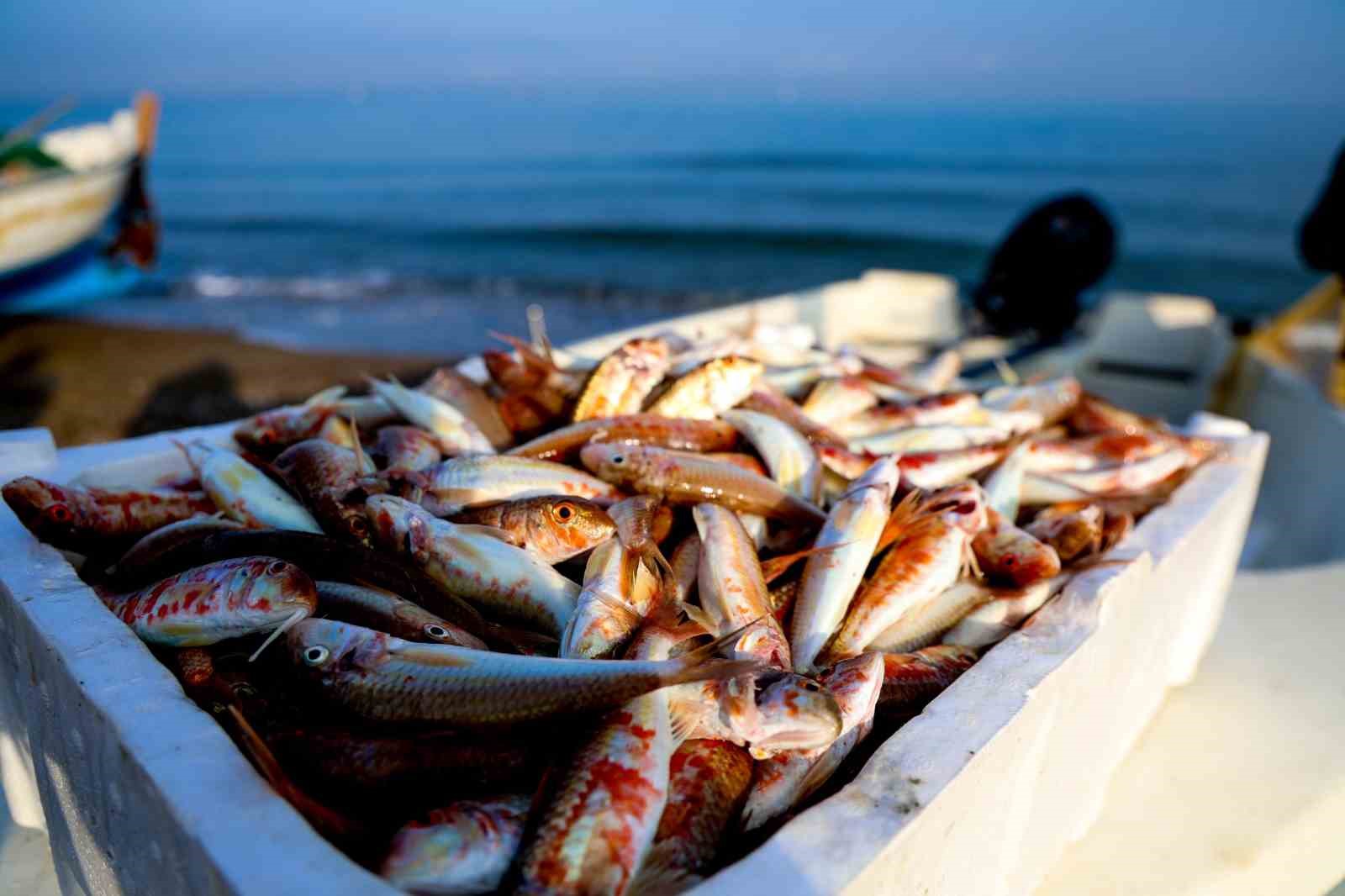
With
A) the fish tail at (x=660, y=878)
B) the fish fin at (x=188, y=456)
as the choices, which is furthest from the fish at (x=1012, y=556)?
the fish fin at (x=188, y=456)

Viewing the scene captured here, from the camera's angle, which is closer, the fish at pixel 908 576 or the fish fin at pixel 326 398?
the fish at pixel 908 576

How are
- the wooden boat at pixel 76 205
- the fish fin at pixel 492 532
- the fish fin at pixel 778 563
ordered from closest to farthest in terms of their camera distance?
the fish fin at pixel 492 532 < the fish fin at pixel 778 563 < the wooden boat at pixel 76 205

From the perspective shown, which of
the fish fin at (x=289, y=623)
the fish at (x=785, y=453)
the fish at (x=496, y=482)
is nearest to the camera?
the fish fin at (x=289, y=623)

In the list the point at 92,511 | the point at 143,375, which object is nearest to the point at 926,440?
the point at 92,511

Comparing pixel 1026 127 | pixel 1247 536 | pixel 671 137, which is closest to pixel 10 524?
pixel 1247 536

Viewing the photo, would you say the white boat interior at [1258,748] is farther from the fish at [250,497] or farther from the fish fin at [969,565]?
the fish fin at [969,565]

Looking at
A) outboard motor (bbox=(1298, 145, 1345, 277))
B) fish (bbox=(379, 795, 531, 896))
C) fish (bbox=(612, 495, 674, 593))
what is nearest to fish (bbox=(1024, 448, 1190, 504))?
fish (bbox=(612, 495, 674, 593))

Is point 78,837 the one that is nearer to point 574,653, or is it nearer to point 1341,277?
point 574,653

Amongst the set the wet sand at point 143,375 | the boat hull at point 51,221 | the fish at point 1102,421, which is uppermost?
the fish at point 1102,421

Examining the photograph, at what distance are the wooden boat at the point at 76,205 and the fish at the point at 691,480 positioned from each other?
12951 millimetres

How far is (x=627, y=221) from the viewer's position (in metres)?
26.0

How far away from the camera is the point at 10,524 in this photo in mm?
2686

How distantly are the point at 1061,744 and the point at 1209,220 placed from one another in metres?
29.7

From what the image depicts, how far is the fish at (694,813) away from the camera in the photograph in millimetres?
1689
